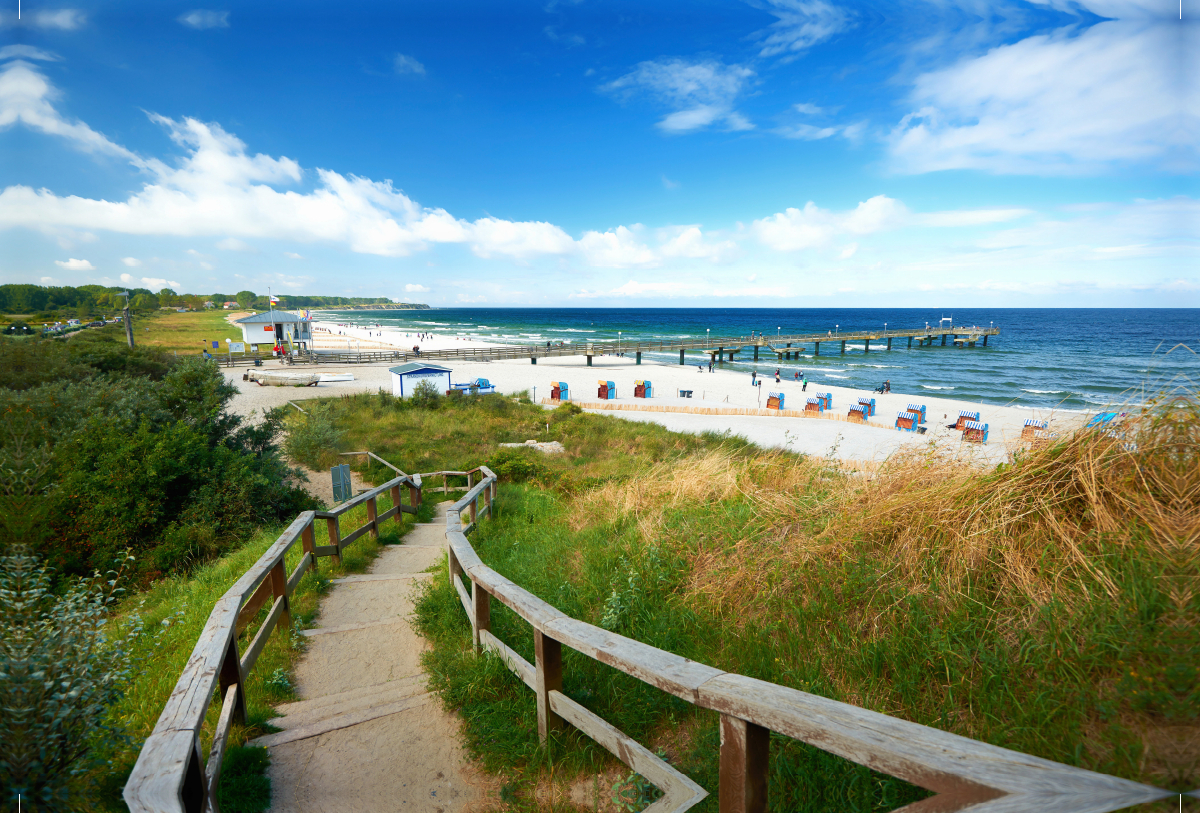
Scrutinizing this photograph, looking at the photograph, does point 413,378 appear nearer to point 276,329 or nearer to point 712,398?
point 712,398

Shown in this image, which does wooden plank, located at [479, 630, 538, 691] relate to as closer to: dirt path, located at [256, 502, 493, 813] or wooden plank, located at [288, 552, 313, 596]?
dirt path, located at [256, 502, 493, 813]

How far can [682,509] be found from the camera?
5.38 meters

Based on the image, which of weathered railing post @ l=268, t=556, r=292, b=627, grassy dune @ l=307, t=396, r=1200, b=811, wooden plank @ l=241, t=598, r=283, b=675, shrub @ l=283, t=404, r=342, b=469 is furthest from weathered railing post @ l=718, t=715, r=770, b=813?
shrub @ l=283, t=404, r=342, b=469

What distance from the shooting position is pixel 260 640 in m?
3.67

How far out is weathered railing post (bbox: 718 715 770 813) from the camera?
1.57m

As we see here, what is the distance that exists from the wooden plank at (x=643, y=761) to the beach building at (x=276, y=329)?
2008 inches

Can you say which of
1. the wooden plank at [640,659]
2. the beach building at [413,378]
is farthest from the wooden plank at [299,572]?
the beach building at [413,378]

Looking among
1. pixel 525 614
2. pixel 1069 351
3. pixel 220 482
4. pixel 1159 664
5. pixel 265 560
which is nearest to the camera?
pixel 1159 664

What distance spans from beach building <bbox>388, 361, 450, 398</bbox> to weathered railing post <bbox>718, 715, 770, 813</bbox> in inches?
1069

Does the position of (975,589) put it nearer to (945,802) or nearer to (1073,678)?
(1073,678)

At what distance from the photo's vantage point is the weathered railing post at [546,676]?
8.48 ft

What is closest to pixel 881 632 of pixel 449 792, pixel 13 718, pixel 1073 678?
pixel 1073 678

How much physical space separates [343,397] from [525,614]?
1050 inches

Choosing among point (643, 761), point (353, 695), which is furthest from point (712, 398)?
point (643, 761)
